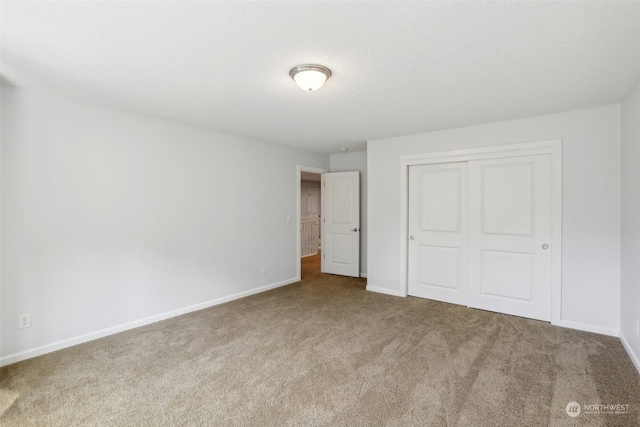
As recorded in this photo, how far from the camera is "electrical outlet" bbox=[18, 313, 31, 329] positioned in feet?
8.66

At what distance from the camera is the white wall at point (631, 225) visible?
251 centimetres

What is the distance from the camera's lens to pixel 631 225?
268cm

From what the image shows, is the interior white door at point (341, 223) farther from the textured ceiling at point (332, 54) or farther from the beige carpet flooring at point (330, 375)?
the textured ceiling at point (332, 54)

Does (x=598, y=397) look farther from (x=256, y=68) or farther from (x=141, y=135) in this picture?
(x=141, y=135)

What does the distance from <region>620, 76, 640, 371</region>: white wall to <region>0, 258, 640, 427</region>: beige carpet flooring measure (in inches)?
8.5

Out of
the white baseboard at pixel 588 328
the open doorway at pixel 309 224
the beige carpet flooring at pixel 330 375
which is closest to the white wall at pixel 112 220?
the beige carpet flooring at pixel 330 375

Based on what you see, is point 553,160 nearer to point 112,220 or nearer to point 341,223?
point 341,223

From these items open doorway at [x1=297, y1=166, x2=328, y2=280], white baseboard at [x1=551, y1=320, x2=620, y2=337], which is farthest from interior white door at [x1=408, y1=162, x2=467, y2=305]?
open doorway at [x1=297, y1=166, x2=328, y2=280]

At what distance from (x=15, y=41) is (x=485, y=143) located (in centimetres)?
431

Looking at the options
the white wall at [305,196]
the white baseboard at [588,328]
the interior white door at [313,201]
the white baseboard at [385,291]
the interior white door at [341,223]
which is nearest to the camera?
the white baseboard at [588,328]

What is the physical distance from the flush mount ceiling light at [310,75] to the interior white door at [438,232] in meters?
2.48

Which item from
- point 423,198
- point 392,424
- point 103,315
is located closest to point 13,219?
point 103,315

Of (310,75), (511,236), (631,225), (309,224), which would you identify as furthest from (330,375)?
(309,224)

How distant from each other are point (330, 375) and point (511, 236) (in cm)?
270
